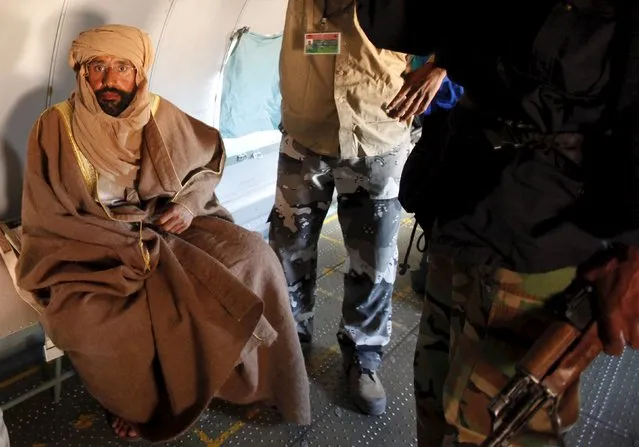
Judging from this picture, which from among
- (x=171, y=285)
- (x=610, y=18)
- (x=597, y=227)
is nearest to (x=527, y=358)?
(x=597, y=227)

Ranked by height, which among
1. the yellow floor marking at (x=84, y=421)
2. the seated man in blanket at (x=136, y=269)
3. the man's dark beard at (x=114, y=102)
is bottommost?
the yellow floor marking at (x=84, y=421)

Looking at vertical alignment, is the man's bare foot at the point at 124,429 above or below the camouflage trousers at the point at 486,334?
below

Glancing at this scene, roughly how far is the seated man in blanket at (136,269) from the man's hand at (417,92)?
736 mm

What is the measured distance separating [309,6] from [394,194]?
0.75 meters

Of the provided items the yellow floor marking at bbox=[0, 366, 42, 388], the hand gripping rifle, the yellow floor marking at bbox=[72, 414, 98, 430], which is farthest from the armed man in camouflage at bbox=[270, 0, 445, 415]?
the yellow floor marking at bbox=[0, 366, 42, 388]

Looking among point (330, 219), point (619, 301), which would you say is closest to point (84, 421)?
point (619, 301)

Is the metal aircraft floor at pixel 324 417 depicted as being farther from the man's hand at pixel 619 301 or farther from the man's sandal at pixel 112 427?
the man's hand at pixel 619 301

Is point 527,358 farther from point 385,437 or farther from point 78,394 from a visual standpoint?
point 78,394

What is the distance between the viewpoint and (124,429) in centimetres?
205

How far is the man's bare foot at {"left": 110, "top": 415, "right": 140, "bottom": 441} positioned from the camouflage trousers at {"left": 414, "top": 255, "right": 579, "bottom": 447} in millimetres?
1351

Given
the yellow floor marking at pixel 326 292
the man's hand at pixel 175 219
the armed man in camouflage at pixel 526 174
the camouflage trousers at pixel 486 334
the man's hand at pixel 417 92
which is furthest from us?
the yellow floor marking at pixel 326 292

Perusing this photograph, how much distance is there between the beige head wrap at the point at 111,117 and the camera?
1.92 m

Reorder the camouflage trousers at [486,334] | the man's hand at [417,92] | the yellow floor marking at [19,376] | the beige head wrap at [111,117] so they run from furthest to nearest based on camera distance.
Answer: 1. the yellow floor marking at [19,376]
2. the beige head wrap at [111,117]
3. the man's hand at [417,92]
4. the camouflage trousers at [486,334]

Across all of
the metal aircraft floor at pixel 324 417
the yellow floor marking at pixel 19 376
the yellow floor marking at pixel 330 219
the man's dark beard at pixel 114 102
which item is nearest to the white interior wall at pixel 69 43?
the man's dark beard at pixel 114 102
